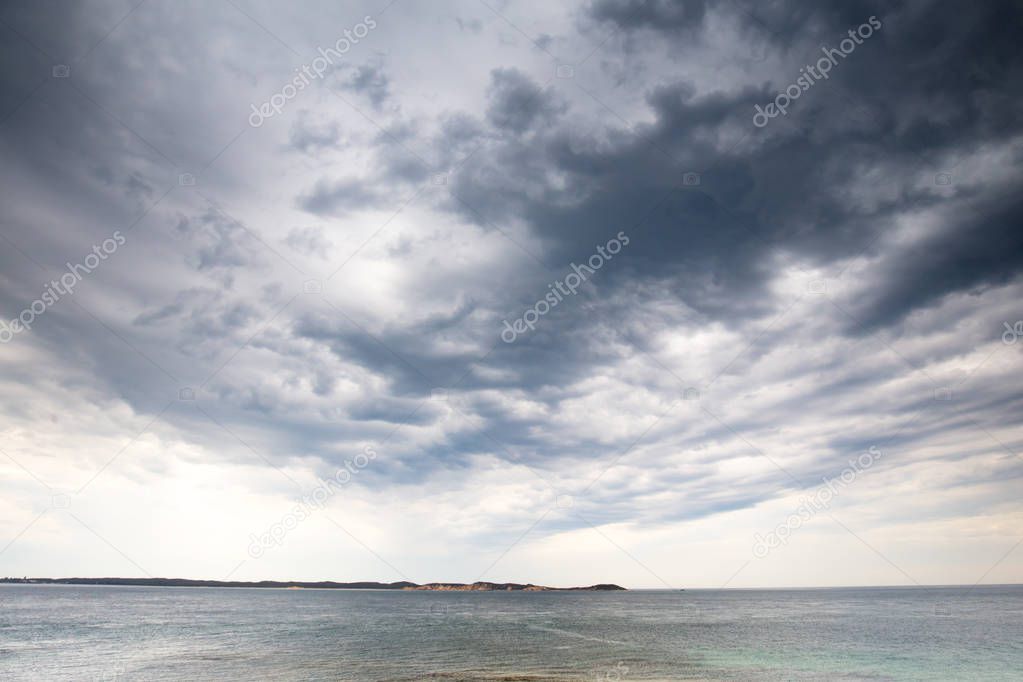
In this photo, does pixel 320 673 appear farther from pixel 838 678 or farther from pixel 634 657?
pixel 838 678

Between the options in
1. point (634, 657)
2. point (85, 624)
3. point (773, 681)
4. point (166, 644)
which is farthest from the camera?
point (85, 624)

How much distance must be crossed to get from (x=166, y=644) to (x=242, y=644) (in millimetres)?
7052

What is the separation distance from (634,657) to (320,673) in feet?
83.5

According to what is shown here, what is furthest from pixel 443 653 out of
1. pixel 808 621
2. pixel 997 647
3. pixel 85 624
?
pixel 808 621

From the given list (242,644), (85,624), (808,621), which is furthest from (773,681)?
(85,624)

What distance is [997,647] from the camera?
53.9m

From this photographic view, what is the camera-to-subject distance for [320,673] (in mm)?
40094

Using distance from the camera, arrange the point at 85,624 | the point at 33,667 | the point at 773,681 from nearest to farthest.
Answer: the point at 773,681
the point at 33,667
the point at 85,624

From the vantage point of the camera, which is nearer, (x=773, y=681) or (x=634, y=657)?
(x=773, y=681)

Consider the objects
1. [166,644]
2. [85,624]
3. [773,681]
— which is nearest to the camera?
[773,681]

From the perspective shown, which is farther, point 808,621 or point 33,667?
point 808,621

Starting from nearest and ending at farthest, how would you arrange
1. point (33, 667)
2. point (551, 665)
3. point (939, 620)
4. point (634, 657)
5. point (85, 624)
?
point (33, 667) → point (551, 665) → point (634, 657) → point (85, 624) → point (939, 620)

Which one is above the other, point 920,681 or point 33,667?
point 33,667

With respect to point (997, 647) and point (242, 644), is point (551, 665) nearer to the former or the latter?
point (242, 644)
